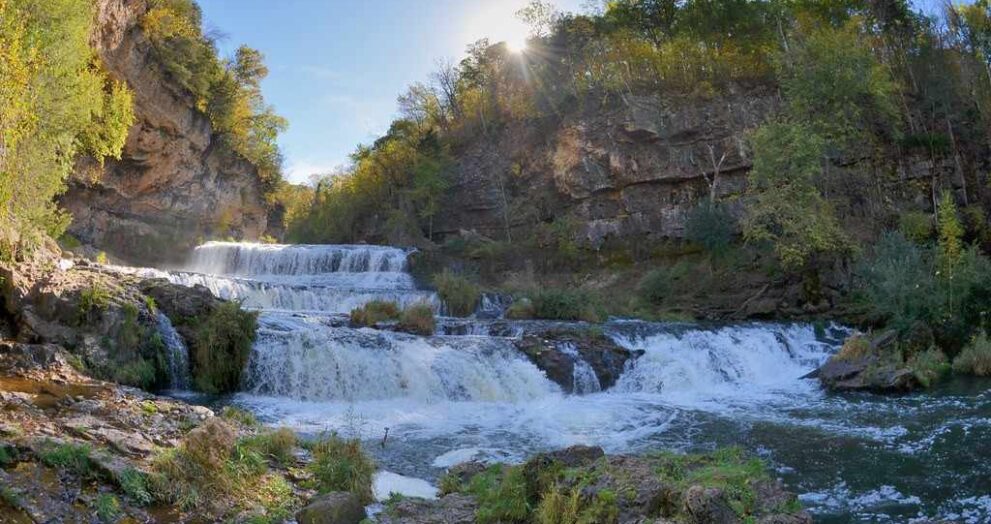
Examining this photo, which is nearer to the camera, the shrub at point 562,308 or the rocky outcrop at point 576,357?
the rocky outcrop at point 576,357

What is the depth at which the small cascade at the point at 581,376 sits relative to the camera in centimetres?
1686

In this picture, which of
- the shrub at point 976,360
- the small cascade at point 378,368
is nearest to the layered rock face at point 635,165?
the shrub at point 976,360

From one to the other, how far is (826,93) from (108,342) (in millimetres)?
31090

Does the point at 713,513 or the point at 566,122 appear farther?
the point at 566,122

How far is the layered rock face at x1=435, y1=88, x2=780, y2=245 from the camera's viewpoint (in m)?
36.4

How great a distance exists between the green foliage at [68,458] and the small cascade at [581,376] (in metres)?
12.0

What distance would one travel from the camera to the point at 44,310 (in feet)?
41.9

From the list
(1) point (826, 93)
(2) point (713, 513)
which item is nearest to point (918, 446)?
(2) point (713, 513)

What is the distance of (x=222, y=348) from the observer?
14266mm

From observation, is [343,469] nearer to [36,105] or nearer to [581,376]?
[581,376]

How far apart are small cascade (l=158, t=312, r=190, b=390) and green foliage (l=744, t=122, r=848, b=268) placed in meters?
22.8

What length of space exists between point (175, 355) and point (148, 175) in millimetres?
23380

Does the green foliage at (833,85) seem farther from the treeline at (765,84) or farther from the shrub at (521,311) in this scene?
the shrub at (521,311)

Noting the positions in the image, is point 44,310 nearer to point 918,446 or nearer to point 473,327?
point 473,327
